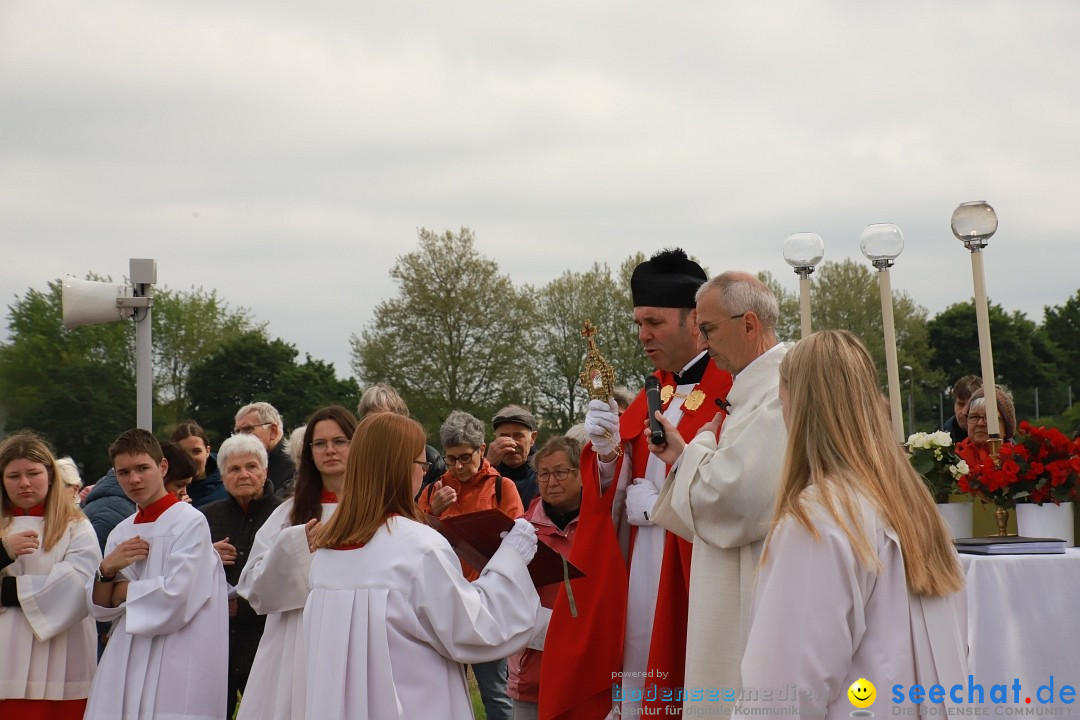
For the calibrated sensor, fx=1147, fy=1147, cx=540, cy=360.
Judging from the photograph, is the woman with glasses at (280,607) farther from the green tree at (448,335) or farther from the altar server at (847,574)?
the green tree at (448,335)

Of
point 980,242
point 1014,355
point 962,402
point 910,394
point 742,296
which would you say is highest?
point 1014,355

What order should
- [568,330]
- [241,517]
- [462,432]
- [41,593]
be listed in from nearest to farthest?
[41,593] < [241,517] < [462,432] < [568,330]

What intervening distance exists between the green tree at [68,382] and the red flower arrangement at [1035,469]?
4539cm

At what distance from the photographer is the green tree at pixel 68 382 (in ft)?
154

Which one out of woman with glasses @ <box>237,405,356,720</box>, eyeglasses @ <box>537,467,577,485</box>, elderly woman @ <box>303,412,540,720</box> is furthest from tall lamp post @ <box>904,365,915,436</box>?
elderly woman @ <box>303,412,540,720</box>

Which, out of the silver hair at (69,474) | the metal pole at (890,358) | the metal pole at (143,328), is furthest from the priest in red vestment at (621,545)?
the metal pole at (143,328)

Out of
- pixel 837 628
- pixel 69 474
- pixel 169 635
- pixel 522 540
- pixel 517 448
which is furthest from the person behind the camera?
pixel 517 448

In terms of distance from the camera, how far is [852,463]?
2852 millimetres

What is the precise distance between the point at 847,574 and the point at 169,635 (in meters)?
3.80

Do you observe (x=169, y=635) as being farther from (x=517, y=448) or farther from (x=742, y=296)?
(x=517, y=448)

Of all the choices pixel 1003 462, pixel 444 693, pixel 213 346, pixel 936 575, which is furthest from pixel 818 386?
pixel 213 346

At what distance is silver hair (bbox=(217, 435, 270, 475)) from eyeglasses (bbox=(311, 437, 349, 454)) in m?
1.36

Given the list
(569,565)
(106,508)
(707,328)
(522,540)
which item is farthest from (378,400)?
(707,328)

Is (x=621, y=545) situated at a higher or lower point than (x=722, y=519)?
lower
